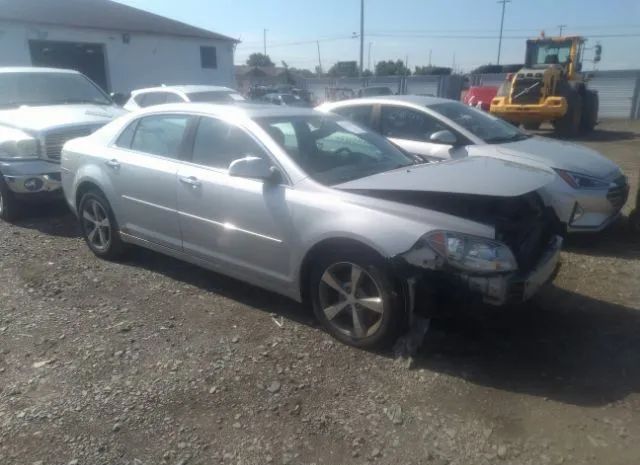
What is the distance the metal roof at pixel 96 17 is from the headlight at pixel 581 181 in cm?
1921

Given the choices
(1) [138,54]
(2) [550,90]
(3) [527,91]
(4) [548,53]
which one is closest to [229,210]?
(3) [527,91]

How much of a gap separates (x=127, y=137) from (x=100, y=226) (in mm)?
934

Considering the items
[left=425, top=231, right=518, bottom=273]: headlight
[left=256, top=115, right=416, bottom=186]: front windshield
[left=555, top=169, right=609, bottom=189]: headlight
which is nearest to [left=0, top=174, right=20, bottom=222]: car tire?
[left=256, top=115, right=416, bottom=186]: front windshield

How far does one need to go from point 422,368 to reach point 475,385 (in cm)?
33

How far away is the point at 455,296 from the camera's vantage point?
303cm

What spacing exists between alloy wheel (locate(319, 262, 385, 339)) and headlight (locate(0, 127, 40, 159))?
15.0 feet

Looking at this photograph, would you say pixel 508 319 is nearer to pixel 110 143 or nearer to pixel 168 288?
pixel 168 288

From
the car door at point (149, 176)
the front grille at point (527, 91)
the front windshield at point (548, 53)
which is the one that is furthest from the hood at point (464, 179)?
the front windshield at point (548, 53)

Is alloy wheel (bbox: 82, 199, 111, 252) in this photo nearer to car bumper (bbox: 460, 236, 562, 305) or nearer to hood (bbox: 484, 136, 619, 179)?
car bumper (bbox: 460, 236, 562, 305)

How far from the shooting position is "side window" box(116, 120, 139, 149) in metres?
4.73

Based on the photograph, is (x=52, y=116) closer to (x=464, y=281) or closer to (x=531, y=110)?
(x=464, y=281)

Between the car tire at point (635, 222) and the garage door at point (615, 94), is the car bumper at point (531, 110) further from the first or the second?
the garage door at point (615, 94)

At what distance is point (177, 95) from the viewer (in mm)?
10211

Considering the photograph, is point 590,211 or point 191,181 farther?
point 590,211
